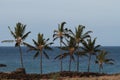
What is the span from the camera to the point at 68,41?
106 meters

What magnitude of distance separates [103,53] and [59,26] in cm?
1579

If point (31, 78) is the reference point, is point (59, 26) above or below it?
above

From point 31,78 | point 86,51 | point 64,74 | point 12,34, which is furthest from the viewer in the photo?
point 86,51

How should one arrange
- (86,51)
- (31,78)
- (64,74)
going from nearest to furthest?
(31,78) → (64,74) → (86,51)

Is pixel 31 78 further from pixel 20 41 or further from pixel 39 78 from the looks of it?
pixel 20 41

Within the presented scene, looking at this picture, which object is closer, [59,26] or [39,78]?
[39,78]

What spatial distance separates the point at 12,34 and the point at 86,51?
617 inches

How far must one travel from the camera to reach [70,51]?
10619 centimetres

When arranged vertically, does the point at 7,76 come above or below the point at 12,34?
below

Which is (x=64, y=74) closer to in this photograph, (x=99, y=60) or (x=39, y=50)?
(x=39, y=50)

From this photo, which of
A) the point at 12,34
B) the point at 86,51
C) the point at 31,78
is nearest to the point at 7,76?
the point at 31,78

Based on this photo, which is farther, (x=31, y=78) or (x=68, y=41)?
(x=68, y=41)

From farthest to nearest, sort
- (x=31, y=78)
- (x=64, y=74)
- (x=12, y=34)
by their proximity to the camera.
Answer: (x=12, y=34)
(x=64, y=74)
(x=31, y=78)

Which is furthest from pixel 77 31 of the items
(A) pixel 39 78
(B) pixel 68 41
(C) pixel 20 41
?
(A) pixel 39 78
